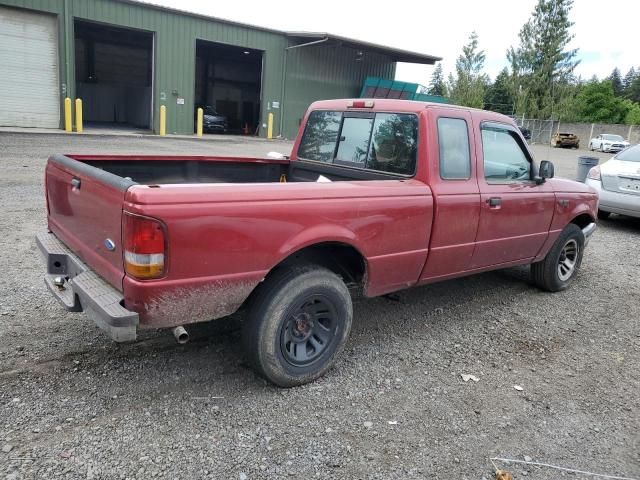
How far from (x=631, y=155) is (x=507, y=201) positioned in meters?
6.67

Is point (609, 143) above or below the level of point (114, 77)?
below

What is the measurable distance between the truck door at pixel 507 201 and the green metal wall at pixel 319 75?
979 inches

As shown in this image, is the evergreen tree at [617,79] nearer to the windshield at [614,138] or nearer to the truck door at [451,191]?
the windshield at [614,138]

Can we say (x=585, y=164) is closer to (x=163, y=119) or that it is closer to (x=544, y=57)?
(x=163, y=119)

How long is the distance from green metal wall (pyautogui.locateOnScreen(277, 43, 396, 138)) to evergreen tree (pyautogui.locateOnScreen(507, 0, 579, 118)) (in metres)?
29.2

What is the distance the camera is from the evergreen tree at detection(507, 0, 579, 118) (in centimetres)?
5481

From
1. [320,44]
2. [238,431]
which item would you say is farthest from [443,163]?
[320,44]

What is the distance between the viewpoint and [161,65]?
77.3 feet

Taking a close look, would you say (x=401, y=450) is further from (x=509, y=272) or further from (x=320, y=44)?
(x=320, y=44)

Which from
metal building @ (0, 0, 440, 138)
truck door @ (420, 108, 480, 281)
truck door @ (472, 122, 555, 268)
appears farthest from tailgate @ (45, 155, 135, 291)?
metal building @ (0, 0, 440, 138)

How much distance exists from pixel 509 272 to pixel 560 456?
3680 millimetres

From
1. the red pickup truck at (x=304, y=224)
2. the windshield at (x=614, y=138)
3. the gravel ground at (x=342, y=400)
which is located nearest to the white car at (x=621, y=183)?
the red pickup truck at (x=304, y=224)

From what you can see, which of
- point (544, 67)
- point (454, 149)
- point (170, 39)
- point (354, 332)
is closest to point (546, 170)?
point (454, 149)

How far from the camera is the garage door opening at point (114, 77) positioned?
3017cm
